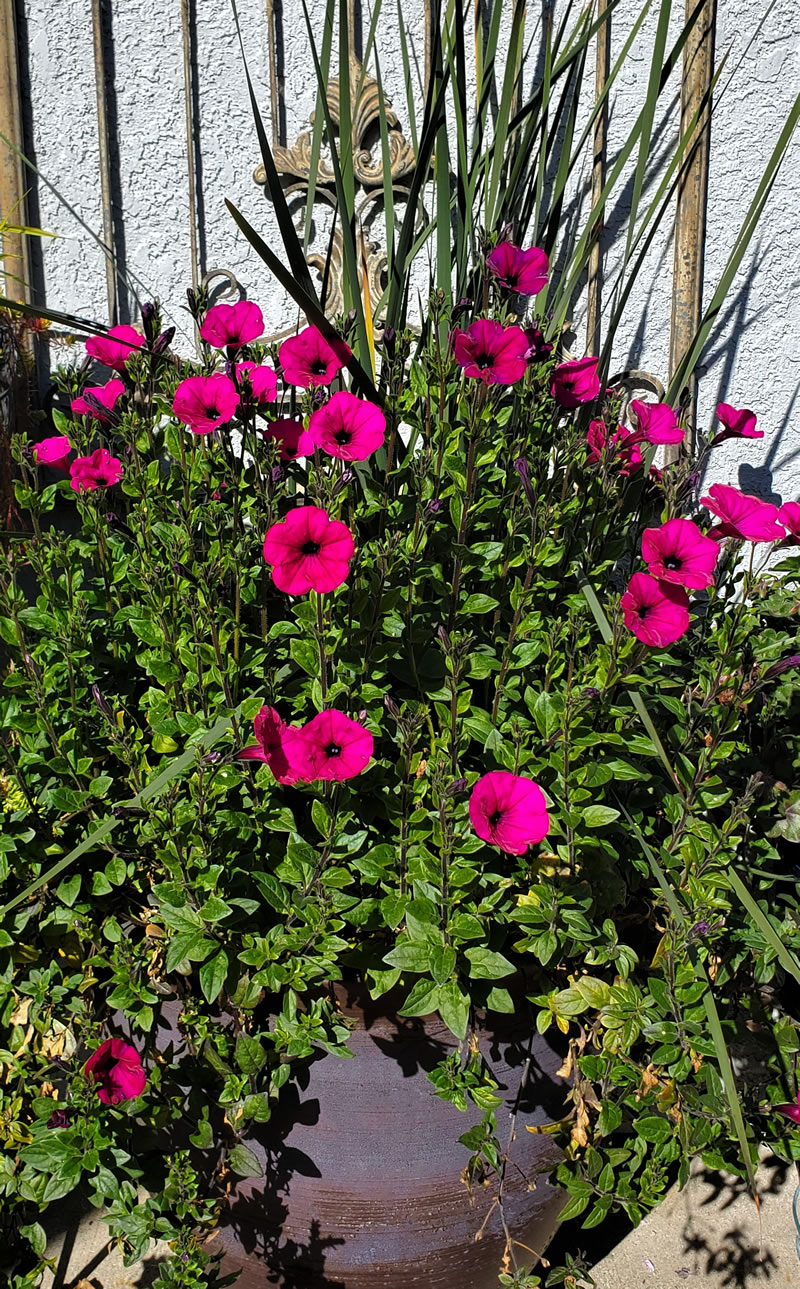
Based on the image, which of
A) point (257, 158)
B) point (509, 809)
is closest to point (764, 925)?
point (509, 809)

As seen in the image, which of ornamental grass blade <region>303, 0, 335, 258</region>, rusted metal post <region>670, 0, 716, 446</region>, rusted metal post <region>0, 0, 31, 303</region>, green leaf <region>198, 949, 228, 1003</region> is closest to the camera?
green leaf <region>198, 949, 228, 1003</region>

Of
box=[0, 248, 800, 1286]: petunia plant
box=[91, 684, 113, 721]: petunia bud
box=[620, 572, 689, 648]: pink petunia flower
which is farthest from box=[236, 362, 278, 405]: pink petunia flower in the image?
box=[620, 572, 689, 648]: pink petunia flower

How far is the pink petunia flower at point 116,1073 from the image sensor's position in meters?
1.02

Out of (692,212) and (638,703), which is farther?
(692,212)

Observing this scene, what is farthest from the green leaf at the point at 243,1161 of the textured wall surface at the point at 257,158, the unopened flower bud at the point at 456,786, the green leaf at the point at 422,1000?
the textured wall surface at the point at 257,158

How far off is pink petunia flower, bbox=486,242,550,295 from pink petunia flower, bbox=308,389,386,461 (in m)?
0.27

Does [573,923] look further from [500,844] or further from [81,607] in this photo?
[81,607]

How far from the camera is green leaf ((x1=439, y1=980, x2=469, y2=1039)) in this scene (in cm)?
94

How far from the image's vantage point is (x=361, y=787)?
3.69ft

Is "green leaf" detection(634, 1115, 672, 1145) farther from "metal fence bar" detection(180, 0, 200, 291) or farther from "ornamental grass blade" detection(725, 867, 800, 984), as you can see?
"metal fence bar" detection(180, 0, 200, 291)

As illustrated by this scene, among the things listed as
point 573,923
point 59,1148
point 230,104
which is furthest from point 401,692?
point 230,104

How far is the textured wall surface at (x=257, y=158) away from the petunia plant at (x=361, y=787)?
1.12m

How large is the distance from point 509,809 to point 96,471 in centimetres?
71

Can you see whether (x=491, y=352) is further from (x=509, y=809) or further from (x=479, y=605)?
(x=509, y=809)
